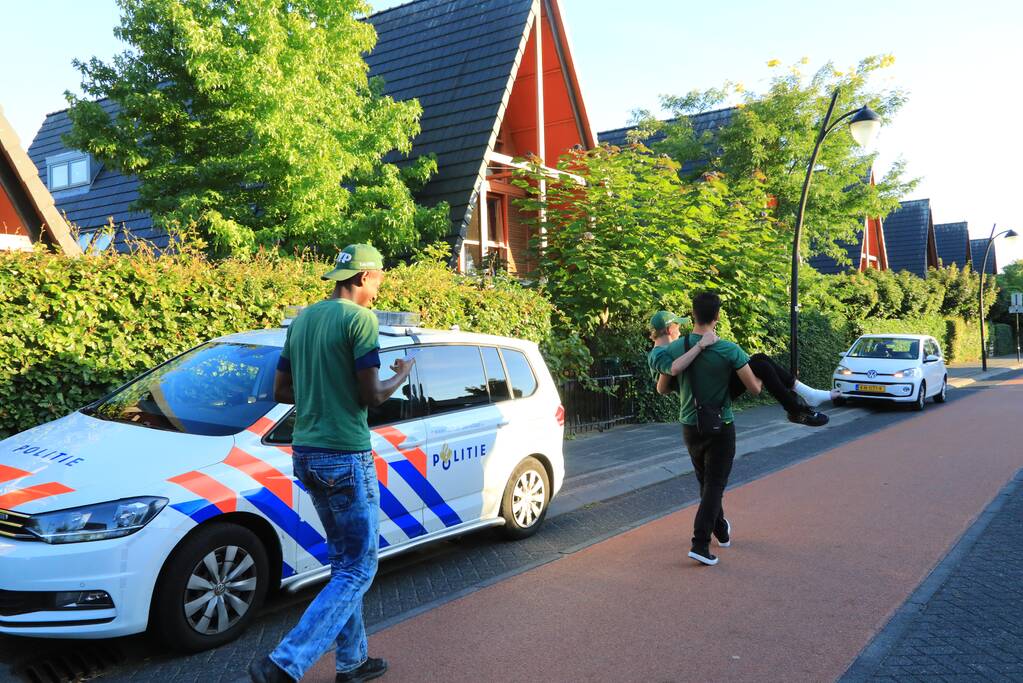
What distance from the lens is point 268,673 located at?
341cm

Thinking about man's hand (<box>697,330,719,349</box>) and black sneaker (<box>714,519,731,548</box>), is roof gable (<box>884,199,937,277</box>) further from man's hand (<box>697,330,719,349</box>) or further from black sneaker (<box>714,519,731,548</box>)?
man's hand (<box>697,330,719,349</box>)

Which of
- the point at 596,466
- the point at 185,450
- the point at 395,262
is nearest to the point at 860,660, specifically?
the point at 185,450

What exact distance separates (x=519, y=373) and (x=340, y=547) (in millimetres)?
3097

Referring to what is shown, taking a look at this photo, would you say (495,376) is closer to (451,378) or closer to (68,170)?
(451,378)

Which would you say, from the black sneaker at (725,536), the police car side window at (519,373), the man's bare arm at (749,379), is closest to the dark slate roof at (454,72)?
the police car side window at (519,373)

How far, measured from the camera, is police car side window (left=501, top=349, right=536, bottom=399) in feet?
21.1

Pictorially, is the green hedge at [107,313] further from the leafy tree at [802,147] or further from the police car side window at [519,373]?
the leafy tree at [802,147]

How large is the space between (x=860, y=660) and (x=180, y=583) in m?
3.38

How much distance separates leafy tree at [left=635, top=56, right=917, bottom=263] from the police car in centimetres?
1660

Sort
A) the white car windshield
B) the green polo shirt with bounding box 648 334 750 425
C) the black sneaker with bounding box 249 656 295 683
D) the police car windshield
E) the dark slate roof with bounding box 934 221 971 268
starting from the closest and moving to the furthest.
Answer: the black sneaker with bounding box 249 656 295 683
the police car windshield
the green polo shirt with bounding box 648 334 750 425
the white car windshield
the dark slate roof with bounding box 934 221 971 268

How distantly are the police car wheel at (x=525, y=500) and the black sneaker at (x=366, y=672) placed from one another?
2426mm

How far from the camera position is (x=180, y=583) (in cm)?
393

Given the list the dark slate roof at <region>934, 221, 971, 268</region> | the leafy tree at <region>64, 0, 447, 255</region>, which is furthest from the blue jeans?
the dark slate roof at <region>934, 221, 971, 268</region>

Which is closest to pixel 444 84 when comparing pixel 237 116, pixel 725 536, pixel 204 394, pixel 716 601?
pixel 237 116
